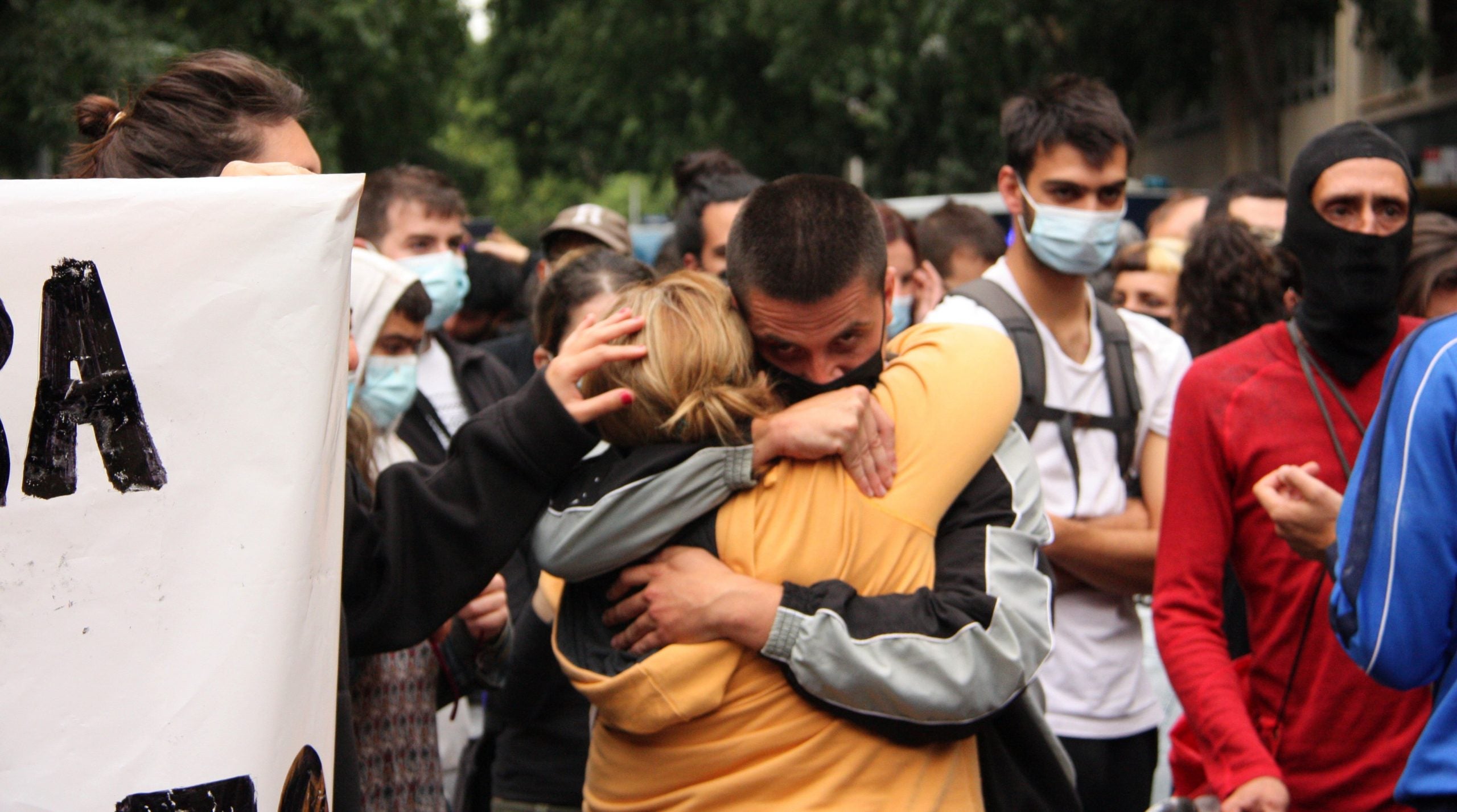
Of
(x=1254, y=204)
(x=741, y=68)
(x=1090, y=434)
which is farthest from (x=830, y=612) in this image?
(x=741, y=68)

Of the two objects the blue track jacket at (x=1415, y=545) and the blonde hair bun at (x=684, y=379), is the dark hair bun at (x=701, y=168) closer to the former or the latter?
the blonde hair bun at (x=684, y=379)

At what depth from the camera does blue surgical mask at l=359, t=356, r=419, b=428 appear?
3.92 meters

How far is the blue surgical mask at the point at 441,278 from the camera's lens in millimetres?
5082

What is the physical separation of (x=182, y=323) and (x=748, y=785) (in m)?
1.12

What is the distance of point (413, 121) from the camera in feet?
63.4

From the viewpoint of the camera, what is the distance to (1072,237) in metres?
3.87

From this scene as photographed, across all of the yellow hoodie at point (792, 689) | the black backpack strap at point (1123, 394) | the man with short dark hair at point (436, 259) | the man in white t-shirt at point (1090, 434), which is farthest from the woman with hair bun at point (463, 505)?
the man with short dark hair at point (436, 259)

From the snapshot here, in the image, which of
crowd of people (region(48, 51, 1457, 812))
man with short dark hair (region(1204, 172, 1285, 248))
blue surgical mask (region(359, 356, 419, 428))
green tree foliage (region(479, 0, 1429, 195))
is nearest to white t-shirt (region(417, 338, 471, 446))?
blue surgical mask (region(359, 356, 419, 428))

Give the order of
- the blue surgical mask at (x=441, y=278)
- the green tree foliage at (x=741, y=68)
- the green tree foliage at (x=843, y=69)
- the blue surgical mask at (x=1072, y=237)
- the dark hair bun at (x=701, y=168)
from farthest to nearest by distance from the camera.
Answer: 1. the green tree foliage at (x=843, y=69)
2. the green tree foliage at (x=741, y=68)
3. the dark hair bun at (x=701, y=168)
4. the blue surgical mask at (x=441, y=278)
5. the blue surgical mask at (x=1072, y=237)

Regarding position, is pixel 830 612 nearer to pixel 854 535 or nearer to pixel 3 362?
pixel 854 535

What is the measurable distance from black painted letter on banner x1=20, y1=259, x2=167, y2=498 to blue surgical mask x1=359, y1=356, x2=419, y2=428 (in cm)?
221

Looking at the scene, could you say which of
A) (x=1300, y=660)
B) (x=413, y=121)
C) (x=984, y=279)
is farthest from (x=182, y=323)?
(x=413, y=121)

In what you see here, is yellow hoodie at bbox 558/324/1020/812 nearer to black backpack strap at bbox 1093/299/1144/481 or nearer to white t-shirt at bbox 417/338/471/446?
black backpack strap at bbox 1093/299/1144/481

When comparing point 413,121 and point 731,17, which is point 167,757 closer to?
point 413,121
